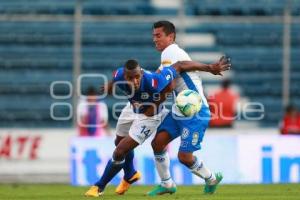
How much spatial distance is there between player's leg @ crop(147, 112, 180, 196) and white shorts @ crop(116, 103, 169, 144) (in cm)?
8

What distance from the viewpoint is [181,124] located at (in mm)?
12164

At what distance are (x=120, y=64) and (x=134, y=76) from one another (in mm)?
8107

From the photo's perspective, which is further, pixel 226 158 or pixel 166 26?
pixel 226 158

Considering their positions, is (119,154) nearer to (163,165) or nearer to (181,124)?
(163,165)

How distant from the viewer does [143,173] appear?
17.1 meters

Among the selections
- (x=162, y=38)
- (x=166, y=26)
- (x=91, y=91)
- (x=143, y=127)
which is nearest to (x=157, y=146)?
(x=143, y=127)

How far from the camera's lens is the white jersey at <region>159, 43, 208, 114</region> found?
1210cm

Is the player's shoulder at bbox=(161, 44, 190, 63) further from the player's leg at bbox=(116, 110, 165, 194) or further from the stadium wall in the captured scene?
the stadium wall

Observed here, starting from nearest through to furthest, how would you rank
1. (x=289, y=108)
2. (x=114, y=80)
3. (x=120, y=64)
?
1. (x=114, y=80)
2. (x=289, y=108)
3. (x=120, y=64)

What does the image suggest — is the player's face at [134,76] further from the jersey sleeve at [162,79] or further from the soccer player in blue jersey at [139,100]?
the jersey sleeve at [162,79]

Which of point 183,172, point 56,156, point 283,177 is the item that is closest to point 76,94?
point 56,156

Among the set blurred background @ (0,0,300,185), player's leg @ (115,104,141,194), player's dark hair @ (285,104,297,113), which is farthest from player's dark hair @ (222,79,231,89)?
player's leg @ (115,104,141,194)

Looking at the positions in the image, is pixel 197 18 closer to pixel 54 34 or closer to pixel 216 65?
pixel 54 34

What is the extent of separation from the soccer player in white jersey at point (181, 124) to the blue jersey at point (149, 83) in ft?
0.89
